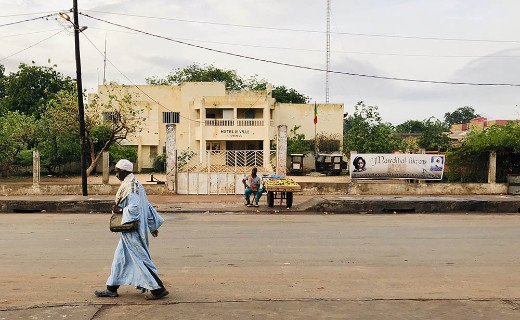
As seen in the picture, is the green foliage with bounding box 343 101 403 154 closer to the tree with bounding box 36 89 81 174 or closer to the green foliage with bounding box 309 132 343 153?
the green foliage with bounding box 309 132 343 153

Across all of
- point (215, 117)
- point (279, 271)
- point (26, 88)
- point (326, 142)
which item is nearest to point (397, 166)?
point (279, 271)

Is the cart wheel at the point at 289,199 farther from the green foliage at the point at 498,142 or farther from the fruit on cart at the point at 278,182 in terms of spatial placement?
the green foliage at the point at 498,142

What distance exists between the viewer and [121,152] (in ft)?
132

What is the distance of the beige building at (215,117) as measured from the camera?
40031mm

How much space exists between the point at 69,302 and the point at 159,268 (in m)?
1.91

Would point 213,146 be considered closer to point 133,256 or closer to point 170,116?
point 170,116

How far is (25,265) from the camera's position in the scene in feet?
24.8

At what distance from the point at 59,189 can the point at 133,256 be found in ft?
50.6

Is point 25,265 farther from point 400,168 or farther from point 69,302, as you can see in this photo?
point 400,168

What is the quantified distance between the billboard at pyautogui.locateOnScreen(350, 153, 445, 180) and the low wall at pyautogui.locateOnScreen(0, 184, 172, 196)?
824 centimetres

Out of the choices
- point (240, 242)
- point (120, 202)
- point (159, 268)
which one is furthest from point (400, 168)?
point (120, 202)

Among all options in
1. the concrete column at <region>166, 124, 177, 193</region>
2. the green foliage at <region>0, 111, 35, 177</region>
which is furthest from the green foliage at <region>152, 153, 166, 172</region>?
the concrete column at <region>166, 124, 177, 193</region>

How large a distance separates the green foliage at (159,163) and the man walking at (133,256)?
36227 mm

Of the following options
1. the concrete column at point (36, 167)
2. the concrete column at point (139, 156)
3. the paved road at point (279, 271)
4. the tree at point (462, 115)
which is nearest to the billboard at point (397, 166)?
the paved road at point (279, 271)
